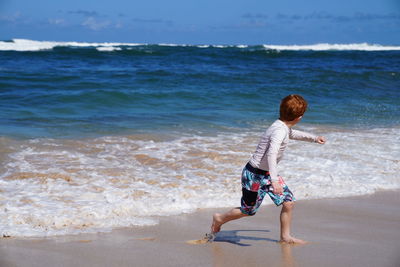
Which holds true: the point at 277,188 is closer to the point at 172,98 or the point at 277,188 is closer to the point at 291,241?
the point at 291,241

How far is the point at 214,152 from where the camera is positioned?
23.0 ft

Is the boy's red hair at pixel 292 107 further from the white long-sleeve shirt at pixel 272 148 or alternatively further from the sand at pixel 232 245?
the sand at pixel 232 245

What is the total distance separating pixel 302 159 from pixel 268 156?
3.42 metres

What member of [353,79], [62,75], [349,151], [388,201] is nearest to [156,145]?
[349,151]

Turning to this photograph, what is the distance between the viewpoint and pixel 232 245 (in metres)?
3.71

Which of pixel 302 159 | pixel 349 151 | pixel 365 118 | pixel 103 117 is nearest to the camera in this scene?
pixel 302 159

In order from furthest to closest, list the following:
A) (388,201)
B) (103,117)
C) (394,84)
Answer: (394,84) < (103,117) < (388,201)

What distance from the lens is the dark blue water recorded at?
940 cm

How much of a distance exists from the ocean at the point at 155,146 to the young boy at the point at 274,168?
1111 mm

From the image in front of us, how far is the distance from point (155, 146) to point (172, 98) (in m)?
5.61

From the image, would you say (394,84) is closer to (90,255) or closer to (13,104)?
(13,104)

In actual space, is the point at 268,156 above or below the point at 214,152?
above

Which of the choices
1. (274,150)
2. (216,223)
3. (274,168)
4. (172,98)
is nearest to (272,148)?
(274,150)

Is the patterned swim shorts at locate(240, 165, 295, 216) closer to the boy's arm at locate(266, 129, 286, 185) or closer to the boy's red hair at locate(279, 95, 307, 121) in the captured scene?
the boy's arm at locate(266, 129, 286, 185)
